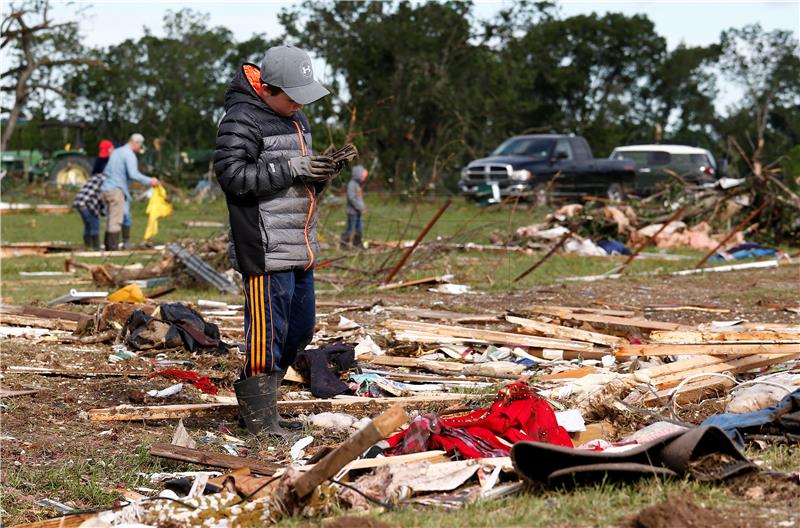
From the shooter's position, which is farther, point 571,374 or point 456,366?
point 456,366

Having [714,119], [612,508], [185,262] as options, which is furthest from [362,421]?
[714,119]

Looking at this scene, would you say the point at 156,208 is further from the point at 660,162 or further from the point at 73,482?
the point at 660,162

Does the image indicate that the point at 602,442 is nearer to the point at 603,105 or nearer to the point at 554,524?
the point at 554,524

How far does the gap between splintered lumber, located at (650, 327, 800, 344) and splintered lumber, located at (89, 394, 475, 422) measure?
2038 millimetres

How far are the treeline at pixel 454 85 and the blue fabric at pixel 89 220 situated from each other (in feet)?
12.7

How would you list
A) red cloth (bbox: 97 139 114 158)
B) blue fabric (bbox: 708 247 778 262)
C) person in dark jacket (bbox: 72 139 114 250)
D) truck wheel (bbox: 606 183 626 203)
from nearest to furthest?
person in dark jacket (bbox: 72 139 114 250) < blue fabric (bbox: 708 247 778 262) < red cloth (bbox: 97 139 114 158) < truck wheel (bbox: 606 183 626 203)

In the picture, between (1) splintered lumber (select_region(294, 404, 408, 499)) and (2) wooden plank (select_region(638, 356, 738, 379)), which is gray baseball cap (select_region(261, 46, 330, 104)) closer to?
(1) splintered lumber (select_region(294, 404, 408, 499))

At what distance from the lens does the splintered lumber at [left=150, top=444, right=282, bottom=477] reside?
5066 mm

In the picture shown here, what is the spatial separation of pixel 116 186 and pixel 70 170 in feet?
70.0

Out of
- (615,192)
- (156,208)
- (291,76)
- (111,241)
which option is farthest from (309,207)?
(615,192)

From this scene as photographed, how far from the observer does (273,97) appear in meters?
5.57

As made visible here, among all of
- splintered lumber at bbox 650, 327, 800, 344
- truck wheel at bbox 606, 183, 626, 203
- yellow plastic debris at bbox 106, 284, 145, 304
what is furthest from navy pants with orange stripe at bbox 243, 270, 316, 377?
truck wheel at bbox 606, 183, 626, 203

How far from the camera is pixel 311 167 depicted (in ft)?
18.2

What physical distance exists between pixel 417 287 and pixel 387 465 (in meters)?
7.34
